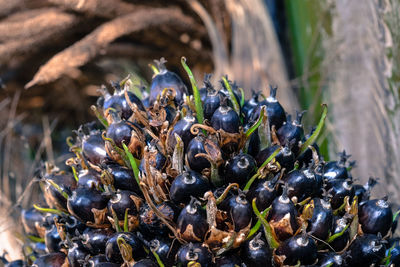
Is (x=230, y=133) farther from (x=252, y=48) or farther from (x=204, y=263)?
(x=252, y=48)

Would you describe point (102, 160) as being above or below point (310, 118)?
below

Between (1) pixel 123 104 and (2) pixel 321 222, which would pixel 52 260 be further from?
(2) pixel 321 222

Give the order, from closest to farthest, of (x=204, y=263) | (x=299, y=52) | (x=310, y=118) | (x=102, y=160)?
(x=204, y=263), (x=102, y=160), (x=310, y=118), (x=299, y=52)

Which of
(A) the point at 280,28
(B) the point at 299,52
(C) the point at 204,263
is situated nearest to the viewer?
(C) the point at 204,263

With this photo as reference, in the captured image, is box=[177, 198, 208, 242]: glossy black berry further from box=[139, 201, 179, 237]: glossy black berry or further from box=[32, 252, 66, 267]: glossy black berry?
box=[32, 252, 66, 267]: glossy black berry

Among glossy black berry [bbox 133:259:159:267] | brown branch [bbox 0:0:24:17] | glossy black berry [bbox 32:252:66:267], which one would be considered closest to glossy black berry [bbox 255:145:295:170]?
glossy black berry [bbox 133:259:159:267]

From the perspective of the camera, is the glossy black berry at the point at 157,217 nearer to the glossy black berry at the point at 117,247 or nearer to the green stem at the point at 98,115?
the glossy black berry at the point at 117,247

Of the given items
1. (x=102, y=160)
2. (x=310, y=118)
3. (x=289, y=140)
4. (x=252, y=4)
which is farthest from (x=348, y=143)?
(x=102, y=160)
